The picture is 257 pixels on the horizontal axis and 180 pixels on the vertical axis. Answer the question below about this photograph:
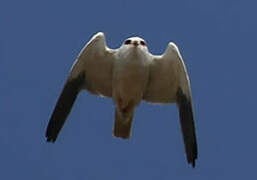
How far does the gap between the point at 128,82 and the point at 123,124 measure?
0.72 metres

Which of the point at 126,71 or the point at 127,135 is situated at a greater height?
the point at 126,71

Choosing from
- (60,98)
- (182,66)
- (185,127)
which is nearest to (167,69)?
(182,66)

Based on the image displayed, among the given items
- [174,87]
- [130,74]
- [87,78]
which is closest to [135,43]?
[130,74]

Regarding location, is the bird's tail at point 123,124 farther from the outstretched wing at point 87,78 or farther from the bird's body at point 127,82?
the outstretched wing at point 87,78

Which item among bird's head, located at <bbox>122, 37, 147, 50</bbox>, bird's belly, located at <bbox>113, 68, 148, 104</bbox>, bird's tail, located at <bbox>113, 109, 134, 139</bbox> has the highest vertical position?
bird's head, located at <bbox>122, 37, 147, 50</bbox>

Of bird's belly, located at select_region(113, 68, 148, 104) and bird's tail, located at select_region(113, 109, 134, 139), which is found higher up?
bird's belly, located at select_region(113, 68, 148, 104)

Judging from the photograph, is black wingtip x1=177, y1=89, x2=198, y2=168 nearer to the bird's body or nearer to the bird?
the bird

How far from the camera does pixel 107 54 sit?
40.5 feet

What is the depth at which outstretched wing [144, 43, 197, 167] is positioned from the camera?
12133 mm

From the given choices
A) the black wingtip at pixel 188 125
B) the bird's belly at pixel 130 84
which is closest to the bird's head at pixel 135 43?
the bird's belly at pixel 130 84

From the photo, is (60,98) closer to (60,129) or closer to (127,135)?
(60,129)

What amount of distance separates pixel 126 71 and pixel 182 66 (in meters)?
1.01

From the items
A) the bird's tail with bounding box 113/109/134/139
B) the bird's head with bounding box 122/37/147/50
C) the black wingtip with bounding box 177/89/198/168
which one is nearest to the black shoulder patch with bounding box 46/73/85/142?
the bird's tail with bounding box 113/109/134/139

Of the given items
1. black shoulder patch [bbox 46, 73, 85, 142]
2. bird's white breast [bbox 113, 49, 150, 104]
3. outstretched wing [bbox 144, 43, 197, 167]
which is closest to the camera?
bird's white breast [bbox 113, 49, 150, 104]
